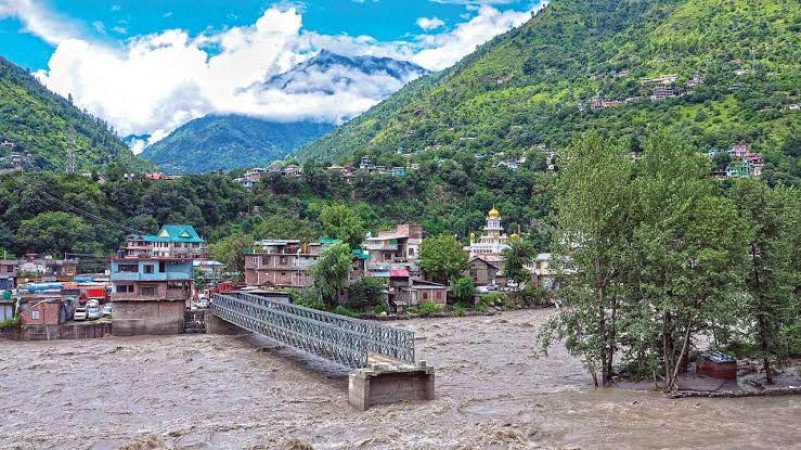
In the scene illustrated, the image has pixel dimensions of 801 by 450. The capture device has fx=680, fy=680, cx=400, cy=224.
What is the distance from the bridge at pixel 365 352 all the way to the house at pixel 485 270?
42.0 metres

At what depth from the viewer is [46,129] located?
15112 centimetres

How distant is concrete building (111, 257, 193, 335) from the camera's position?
51.8m

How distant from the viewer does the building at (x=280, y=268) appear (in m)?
66.9

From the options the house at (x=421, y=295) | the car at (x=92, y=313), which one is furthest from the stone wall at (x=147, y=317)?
the house at (x=421, y=295)

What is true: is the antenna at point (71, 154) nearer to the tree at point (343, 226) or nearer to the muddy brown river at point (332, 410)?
the tree at point (343, 226)

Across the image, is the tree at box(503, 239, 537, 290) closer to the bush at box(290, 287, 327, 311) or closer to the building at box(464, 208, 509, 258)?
the building at box(464, 208, 509, 258)

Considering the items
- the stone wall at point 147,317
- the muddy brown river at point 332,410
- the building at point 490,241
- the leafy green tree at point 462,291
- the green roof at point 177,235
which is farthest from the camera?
the building at point 490,241

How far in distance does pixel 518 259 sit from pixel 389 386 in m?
47.7

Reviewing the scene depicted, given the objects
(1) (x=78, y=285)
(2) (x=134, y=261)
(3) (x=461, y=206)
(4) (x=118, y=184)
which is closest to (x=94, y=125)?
(4) (x=118, y=184)

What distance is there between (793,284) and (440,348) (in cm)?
2175

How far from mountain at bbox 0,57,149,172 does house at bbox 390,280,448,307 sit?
81405 millimetres

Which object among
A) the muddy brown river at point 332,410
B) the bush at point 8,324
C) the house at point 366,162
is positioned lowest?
the muddy brown river at point 332,410

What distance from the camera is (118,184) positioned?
316 feet

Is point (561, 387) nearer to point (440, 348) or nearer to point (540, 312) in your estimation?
point (440, 348)
